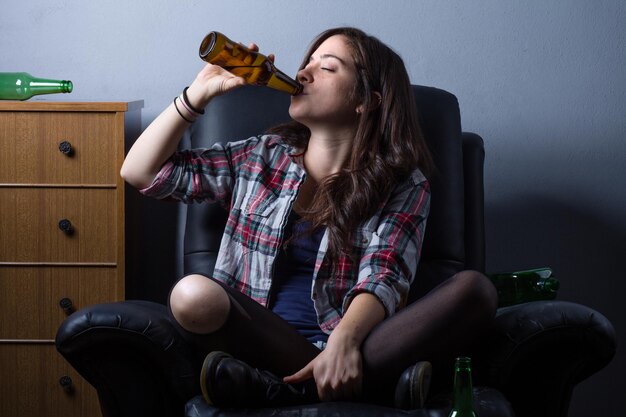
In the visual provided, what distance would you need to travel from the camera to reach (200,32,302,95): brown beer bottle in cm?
161

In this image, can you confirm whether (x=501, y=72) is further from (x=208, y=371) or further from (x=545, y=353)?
(x=208, y=371)

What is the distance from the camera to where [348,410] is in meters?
1.31

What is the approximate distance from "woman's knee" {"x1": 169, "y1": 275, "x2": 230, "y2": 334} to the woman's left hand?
15 centimetres

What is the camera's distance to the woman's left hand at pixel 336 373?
1.37 metres

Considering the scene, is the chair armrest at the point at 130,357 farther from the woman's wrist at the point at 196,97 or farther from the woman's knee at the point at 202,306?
the woman's wrist at the point at 196,97

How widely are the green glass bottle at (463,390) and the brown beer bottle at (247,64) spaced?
783 mm

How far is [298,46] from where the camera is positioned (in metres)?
2.28

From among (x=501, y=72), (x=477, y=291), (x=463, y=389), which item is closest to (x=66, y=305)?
(x=477, y=291)

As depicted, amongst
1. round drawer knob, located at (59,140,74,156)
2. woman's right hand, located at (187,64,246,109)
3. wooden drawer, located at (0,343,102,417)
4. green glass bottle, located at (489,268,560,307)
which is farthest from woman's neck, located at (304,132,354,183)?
wooden drawer, located at (0,343,102,417)

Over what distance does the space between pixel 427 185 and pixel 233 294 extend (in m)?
0.57

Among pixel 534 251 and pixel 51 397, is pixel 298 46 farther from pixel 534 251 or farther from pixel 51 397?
pixel 51 397

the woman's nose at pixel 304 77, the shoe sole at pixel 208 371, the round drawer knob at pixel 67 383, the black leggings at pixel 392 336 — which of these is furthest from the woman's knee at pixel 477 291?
the round drawer knob at pixel 67 383

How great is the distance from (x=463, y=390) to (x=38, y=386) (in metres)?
1.18

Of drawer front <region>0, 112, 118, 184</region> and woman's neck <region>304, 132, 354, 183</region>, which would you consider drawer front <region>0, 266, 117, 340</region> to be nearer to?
drawer front <region>0, 112, 118, 184</region>
